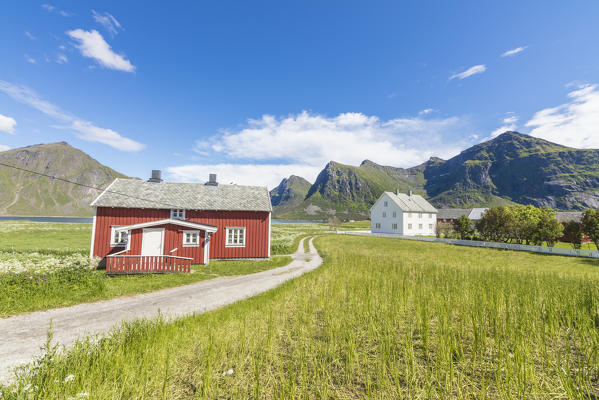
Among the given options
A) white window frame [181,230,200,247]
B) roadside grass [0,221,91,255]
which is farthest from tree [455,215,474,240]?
roadside grass [0,221,91,255]

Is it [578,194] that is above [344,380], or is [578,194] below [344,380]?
above

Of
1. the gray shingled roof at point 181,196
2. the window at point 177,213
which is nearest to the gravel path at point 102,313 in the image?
the window at point 177,213

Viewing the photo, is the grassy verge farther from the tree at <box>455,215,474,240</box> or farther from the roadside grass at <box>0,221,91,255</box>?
the tree at <box>455,215,474,240</box>

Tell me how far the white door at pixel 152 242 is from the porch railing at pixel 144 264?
2534 millimetres

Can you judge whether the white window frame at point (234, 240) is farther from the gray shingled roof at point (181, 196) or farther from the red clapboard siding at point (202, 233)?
the gray shingled roof at point (181, 196)

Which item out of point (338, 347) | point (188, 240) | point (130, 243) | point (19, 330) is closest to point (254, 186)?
point (188, 240)

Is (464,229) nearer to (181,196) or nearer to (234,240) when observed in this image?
(234,240)

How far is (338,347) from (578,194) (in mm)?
297181

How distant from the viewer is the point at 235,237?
2286 cm

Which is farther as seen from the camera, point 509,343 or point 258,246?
point 258,246

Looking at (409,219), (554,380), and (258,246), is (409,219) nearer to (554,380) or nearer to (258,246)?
(258,246)

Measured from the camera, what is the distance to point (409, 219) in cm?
6166

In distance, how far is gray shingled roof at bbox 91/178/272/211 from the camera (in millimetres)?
21219

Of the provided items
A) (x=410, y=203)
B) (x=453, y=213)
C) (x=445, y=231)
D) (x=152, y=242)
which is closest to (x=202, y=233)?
(x=152, y=242)
